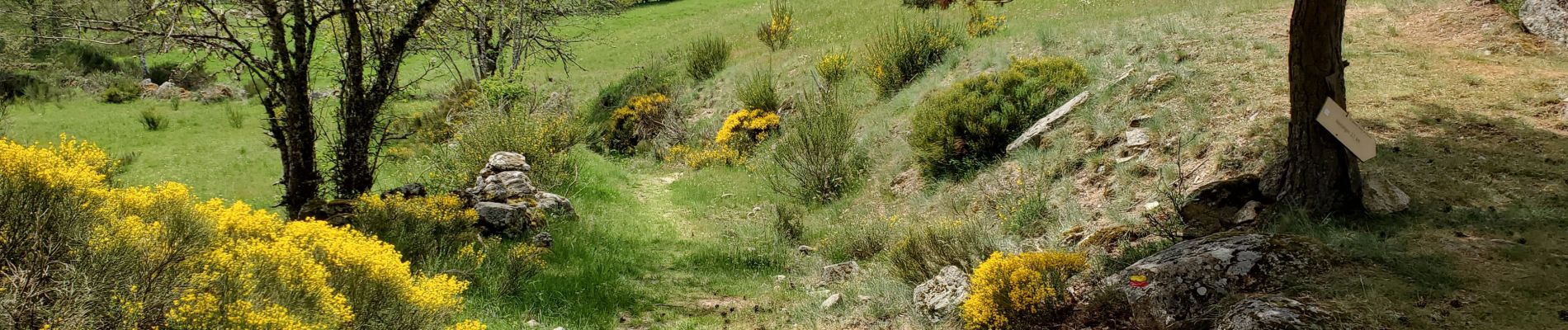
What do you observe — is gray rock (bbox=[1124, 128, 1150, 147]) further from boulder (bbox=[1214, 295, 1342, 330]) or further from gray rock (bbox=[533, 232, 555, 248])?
gray rock (bbox=[533, 232, 555, 248])

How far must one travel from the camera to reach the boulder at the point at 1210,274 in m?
3.77

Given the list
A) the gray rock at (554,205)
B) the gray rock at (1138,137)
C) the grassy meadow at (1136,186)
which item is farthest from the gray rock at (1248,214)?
the gray rock at (554,205)

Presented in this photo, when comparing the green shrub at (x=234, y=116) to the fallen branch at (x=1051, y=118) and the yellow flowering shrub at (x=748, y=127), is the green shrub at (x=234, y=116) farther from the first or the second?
the fallen branch at (x=1051, y=118)

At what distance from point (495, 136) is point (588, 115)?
794 cm

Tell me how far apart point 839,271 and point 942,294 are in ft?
4.33

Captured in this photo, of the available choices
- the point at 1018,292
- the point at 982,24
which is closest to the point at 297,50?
the point at 1018,292

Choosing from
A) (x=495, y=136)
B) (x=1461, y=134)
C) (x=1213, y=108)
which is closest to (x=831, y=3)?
(x=495, y=136)

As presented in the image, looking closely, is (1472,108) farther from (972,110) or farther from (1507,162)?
(972,110)

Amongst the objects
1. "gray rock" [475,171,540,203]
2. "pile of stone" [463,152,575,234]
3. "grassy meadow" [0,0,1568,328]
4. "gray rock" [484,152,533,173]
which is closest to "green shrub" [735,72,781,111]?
"grassy meadow" [0,0,1568,328]

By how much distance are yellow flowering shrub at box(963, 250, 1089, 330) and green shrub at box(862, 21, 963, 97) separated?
7.76m

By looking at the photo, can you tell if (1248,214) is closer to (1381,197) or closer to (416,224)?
(1381,197)

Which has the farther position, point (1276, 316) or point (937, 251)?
point (937, 251)

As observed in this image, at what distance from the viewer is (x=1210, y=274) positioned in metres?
3.88

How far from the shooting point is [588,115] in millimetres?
17250
